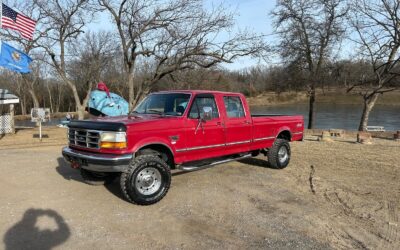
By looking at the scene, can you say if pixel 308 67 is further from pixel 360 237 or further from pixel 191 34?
pixel 360 237

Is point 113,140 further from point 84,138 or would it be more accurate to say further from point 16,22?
point 16,22

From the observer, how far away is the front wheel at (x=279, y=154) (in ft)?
29.4

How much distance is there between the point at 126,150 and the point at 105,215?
1.02m

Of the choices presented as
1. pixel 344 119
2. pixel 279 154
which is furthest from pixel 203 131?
pixel 344 119

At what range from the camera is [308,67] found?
24.4 metres

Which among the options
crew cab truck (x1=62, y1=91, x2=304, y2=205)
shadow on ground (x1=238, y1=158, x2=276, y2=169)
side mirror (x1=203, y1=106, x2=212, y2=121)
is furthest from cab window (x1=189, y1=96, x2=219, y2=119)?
shadow on ground (x1=238, y1=158, x2=276, y2=169)

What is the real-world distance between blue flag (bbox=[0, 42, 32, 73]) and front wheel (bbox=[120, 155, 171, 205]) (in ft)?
32.2

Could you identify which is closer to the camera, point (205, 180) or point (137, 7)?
point (205, 180)

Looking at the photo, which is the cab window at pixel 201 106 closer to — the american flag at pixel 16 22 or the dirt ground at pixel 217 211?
the dirt ground at pixel 217 211

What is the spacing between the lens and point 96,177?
295 inches

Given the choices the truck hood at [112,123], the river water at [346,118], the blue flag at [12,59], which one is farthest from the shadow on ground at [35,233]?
the river water at [346,118]

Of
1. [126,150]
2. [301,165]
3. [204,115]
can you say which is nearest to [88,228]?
[126,150]

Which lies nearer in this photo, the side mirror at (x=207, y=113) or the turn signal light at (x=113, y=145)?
the turn signal light at (x=113, y=145)

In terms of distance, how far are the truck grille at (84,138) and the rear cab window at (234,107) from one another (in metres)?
2.81
